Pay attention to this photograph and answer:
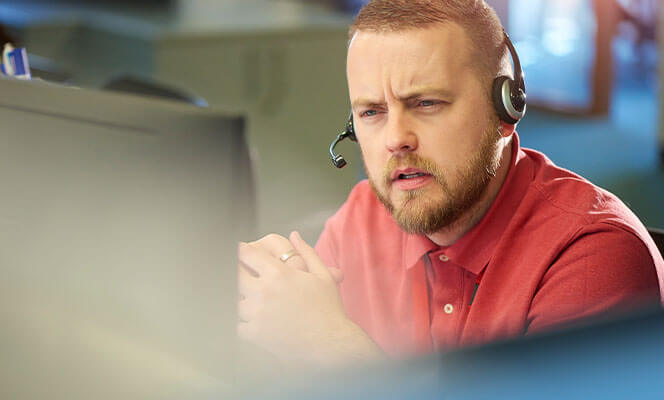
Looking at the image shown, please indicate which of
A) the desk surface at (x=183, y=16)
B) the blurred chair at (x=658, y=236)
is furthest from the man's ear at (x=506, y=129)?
the desk surface at (x=183, y=16)

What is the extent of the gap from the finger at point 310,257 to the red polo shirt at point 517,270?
20mm

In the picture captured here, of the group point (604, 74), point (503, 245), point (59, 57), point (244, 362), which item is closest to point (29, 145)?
point (244, 362)

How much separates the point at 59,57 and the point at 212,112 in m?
3.20

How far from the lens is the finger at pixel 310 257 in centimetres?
53

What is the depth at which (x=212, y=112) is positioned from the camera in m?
0.41

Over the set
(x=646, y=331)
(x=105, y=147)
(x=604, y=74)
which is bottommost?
(x=646, y=331)

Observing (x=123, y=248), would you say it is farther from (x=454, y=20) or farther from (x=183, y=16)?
(x=183, y=16)

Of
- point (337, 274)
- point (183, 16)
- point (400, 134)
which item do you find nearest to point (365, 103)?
point (400, 134)

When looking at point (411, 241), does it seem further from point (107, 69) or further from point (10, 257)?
point (107, 69)

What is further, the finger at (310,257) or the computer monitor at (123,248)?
the finger at (310,257)

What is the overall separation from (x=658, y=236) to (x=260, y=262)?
285mm

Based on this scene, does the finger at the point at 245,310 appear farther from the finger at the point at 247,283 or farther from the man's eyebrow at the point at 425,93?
the man's eyebrow at the point at 425,93

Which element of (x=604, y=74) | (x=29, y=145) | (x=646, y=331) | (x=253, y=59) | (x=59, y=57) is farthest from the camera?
(x=59, y=57)

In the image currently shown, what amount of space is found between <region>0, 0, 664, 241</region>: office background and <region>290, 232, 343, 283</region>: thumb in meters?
0.01
